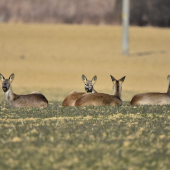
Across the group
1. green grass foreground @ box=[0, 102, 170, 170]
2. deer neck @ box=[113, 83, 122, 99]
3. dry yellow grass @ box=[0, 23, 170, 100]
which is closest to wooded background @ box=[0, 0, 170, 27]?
dry yellow grass @ box=[0, 23, 170, 100]

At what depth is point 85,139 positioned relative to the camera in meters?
8.40

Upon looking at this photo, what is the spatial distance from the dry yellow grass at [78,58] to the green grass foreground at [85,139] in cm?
1046

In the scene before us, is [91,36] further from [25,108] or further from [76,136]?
[76,136]

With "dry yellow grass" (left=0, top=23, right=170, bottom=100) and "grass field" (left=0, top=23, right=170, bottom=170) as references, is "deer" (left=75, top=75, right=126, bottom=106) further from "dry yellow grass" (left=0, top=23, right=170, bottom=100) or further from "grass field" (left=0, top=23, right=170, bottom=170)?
"dry yellow grass" (left=0, top=23, right=170, bottom=100)

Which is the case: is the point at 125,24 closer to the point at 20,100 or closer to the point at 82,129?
the point at 20,100

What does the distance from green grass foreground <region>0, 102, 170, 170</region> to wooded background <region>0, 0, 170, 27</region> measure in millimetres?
30135

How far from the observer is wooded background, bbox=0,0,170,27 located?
41719 mm

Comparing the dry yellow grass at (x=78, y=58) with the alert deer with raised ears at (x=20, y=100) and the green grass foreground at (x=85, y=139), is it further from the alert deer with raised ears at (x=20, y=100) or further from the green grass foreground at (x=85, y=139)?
the green grass foreground at (x=85, y=139)

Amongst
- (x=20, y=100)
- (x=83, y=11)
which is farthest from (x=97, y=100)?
(x=83, y=11)

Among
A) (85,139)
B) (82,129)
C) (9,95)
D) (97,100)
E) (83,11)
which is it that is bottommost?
(85,139)

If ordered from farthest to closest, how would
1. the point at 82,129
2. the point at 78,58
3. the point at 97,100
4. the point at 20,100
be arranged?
1. the point at 78,58
2. the point at 20,100
3. the point at 97,100
4. the point at 82,129

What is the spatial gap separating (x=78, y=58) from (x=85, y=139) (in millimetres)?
26984

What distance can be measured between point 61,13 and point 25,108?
97.8ft

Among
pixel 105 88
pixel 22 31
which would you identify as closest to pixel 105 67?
pixel 105 88
